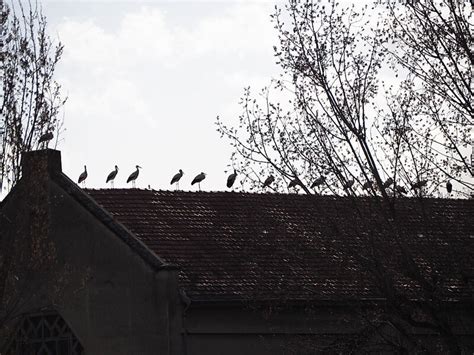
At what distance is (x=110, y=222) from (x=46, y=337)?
2.98 m

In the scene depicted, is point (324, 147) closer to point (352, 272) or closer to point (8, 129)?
point (352, 272)

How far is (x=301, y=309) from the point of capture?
2559 centimetres

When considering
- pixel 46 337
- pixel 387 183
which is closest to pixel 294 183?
pixel 387 183

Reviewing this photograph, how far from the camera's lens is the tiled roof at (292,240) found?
19.2m

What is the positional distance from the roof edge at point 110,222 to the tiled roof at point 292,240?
0.81 meters

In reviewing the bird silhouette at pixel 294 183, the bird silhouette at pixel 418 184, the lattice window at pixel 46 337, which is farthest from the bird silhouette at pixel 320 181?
the lattice window at pixel 46 337

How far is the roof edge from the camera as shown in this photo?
24422mm

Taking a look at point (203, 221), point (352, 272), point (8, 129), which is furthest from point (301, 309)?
point (8, 129)

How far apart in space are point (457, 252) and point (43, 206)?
8206mm

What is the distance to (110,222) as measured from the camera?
25.2 m

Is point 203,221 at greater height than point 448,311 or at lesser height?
greater

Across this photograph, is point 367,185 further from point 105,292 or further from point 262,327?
point 105,292

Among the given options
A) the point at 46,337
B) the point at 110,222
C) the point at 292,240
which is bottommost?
the point at 46,337

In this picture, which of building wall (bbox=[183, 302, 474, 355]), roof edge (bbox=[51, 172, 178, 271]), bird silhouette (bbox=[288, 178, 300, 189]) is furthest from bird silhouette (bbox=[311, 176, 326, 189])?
roof edge (bbox=[51, 172, 178, 271])
